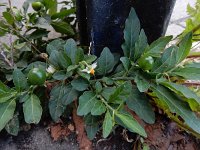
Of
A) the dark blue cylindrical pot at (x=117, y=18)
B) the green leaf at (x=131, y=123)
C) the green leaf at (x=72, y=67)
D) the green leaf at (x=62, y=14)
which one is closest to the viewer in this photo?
the green leaf at (x=131, y=123)

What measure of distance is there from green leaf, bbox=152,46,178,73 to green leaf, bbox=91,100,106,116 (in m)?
0.18

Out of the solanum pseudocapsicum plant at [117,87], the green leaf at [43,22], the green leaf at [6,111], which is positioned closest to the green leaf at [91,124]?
the solanum pseudocapsicum plant at [117,87]

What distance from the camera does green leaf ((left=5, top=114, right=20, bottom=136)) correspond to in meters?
1.04

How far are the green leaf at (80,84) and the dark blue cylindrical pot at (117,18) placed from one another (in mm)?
237

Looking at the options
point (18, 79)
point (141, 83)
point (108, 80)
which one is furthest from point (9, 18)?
point (141, 83)

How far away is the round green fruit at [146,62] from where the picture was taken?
94cm

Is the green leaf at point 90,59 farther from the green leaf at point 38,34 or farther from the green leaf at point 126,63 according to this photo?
the green leaf at point 38,34

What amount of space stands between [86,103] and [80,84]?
0.09 metres

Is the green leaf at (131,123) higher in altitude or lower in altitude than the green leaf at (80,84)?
lower

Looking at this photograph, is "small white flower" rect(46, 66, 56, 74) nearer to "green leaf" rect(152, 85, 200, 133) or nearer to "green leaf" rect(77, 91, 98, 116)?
"green leaf" rect(77, 91, 98, 116)

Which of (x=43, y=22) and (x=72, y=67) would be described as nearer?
(x=72, y=67)

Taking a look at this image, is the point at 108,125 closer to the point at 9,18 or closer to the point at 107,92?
the point at 107,92

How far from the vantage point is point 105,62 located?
1.02 metres

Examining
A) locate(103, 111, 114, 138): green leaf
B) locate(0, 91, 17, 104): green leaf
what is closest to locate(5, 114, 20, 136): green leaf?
locate(0, 91, 17, 104): green leaf
